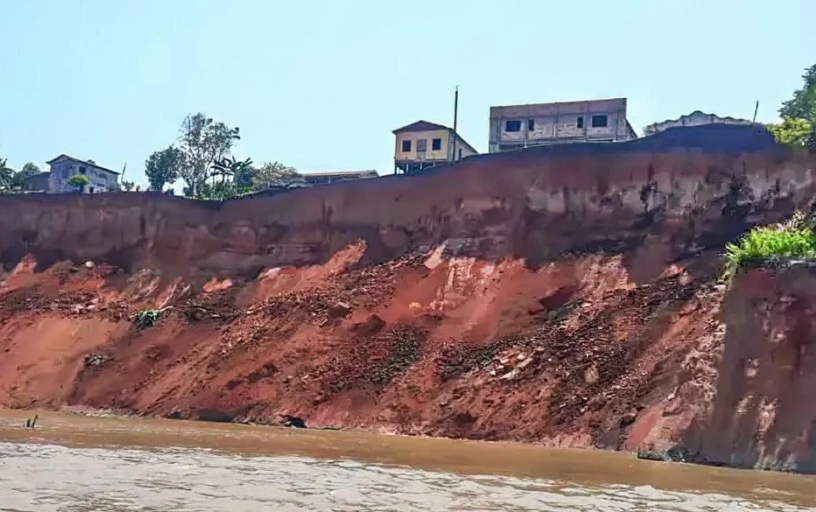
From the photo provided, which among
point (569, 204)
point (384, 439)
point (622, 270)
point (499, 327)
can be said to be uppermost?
point (569, 204)

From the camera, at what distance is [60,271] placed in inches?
1483

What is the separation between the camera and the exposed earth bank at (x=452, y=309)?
1969 cm

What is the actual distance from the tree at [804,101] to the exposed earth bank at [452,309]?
8269 millimetres

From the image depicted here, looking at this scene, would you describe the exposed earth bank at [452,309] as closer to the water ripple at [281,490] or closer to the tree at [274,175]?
the water ripple at [281,490]

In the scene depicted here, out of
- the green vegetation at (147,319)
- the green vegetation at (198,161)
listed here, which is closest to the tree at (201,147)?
the green vegetation at (198,161)

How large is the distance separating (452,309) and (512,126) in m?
22.0

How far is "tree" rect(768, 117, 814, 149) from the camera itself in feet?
81.1

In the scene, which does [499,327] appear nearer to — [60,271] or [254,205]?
[254,205]

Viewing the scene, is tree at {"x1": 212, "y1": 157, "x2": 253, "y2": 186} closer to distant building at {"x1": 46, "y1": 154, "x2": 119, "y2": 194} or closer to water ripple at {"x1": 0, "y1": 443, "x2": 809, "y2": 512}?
distant building at {"x1": 46, "y1": 154, "x2": 119, "y2": 194}

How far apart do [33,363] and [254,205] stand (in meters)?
10.4

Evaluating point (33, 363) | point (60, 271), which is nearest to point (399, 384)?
point (33, 363)

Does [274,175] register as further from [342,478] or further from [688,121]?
[342,478]

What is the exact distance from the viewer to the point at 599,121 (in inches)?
1758

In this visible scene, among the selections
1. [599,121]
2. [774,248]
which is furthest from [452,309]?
[599,121]
